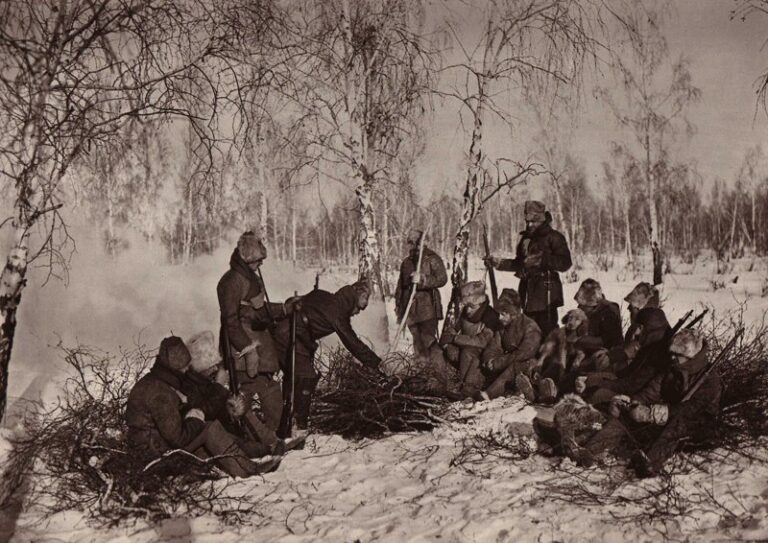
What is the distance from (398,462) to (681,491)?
201 centimetres

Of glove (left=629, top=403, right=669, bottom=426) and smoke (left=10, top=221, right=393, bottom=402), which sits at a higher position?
smoke (left=10, top=221, right=393, bottom=402)

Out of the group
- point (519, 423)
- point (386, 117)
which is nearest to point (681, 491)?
point (519, 423)

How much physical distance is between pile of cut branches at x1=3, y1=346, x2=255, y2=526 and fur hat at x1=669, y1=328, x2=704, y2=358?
3.12 m

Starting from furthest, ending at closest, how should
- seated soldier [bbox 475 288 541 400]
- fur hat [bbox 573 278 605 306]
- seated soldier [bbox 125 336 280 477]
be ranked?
fur hat [bbox 573 278 605 306] → seated soldier [bbox 475 288 541 400] → seated soldier [bbox 125 336 280 477]

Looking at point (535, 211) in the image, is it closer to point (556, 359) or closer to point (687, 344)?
point (556, 359)

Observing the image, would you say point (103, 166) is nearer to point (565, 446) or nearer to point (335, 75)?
point (565, 446)

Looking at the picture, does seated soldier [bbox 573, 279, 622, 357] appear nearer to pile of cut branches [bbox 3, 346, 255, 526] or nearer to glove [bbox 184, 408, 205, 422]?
glove [bbox 184, 408, 205, 422]

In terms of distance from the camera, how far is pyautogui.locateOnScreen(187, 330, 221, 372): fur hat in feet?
14.9

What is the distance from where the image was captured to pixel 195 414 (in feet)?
14.6

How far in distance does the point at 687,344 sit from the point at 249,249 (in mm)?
3449

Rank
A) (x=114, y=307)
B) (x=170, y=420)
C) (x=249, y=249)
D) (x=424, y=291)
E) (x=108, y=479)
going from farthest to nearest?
1. (x=114, y=307)
2. (x=424, y=291)
3. (x=249, y=249)
4. (x=170, y=420)
5. (x=108, y=479)

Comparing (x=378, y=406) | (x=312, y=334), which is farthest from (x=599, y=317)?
(x=312, y=334)

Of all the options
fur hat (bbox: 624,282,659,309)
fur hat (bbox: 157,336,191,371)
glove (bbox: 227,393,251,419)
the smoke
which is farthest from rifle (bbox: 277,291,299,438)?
the smoke

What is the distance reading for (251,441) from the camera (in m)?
4.81
